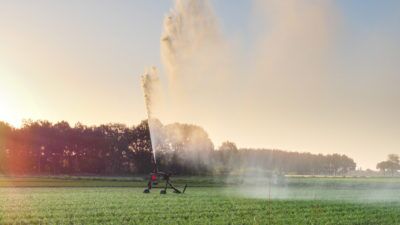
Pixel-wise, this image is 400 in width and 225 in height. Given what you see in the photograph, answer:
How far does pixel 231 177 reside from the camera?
257 feet

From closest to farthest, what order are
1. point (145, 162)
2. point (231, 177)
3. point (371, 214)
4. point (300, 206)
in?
point (371, 214) → point (300, 206) → point (231, 177) → point (145, 162)

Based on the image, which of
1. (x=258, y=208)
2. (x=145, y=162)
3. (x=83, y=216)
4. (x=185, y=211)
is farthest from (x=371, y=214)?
(x=145, y=162)

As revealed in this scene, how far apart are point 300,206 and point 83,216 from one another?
14670 millimetres

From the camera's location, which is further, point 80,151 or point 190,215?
point 80,151

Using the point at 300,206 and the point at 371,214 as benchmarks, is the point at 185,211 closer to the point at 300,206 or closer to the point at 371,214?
the point at 300,206

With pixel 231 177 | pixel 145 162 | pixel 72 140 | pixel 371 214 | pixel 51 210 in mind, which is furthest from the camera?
pixel 72 140

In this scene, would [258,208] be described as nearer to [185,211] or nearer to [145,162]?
[185,211]

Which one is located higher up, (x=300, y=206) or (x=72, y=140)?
→ (x=72, y=140)

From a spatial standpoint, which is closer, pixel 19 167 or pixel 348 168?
pixel 19 167

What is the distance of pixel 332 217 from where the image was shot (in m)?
25.6

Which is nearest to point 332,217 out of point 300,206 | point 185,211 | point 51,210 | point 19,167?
point 300,206

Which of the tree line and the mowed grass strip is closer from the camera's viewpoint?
the mowed grass strip

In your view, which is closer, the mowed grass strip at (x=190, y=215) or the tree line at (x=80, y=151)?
the mowed grass strip at (x=190, y=215)

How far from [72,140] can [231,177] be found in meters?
63.3
